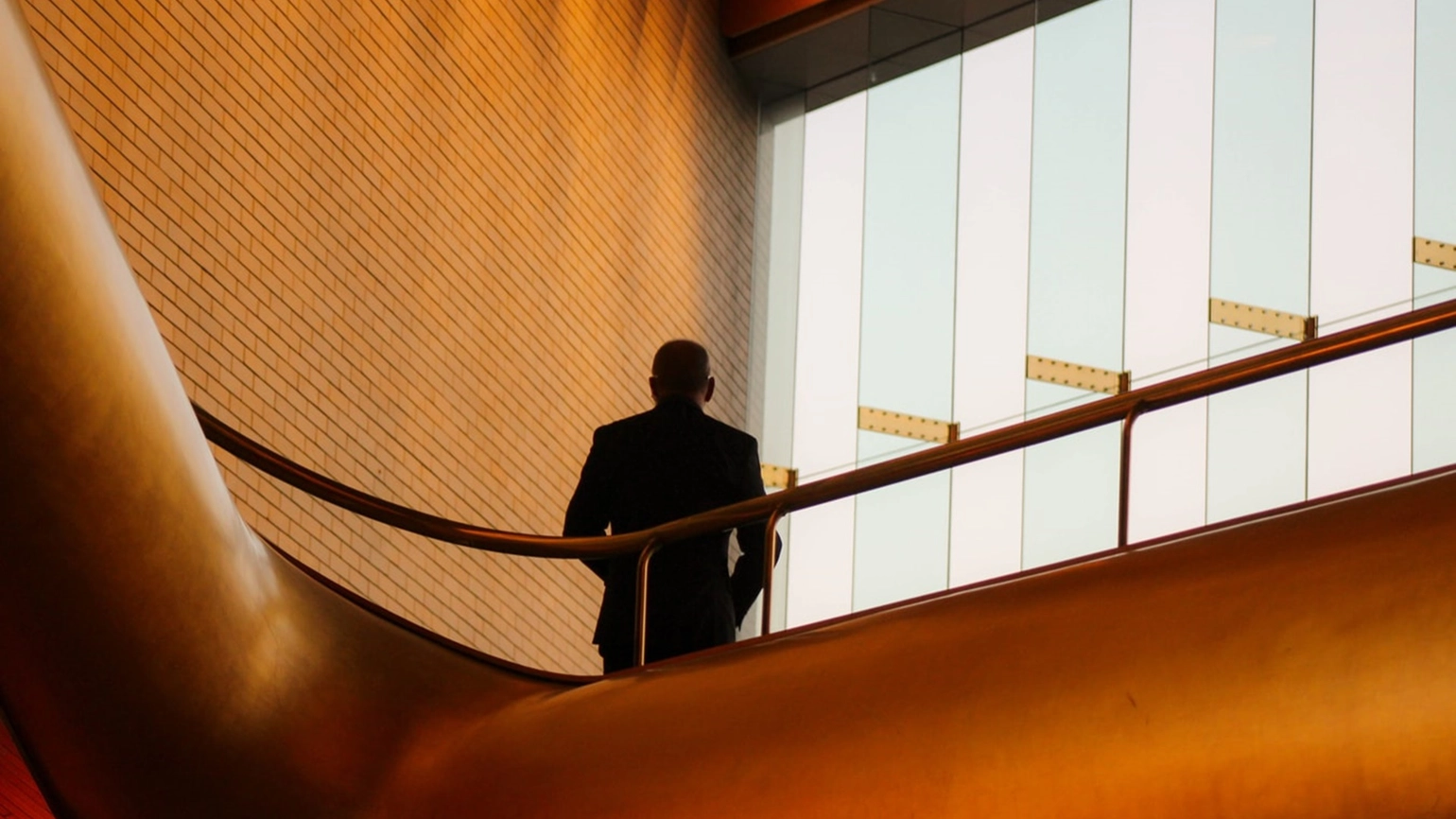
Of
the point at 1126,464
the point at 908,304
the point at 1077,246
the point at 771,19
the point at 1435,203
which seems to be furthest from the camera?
the point at 771,19

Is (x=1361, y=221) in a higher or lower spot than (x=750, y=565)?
higher

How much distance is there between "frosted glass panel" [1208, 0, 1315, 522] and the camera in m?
12.6

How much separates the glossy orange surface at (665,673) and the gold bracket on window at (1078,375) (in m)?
7.86

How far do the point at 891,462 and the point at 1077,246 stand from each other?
8.13 meters

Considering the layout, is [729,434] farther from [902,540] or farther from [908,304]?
[908,304]

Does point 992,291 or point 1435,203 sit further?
point 992,291

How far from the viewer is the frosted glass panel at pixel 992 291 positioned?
1344cm

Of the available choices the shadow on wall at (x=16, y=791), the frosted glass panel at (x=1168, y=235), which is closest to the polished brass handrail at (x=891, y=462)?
the shadow on wall at (x=16, y=791)

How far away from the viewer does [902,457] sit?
6.43m

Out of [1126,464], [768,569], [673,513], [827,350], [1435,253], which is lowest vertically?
[768,569]

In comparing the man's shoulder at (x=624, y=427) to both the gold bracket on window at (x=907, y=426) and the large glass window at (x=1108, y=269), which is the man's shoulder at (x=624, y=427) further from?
the gold bracket on window at (x=907, y=426)

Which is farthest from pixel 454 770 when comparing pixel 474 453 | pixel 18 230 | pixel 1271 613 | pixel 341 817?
pixel 474 453

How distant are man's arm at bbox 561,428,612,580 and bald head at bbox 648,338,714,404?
0.32 m

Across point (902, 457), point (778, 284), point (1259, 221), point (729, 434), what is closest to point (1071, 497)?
point (1259, 221)
